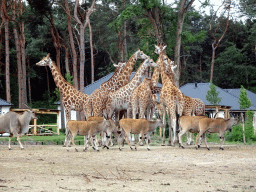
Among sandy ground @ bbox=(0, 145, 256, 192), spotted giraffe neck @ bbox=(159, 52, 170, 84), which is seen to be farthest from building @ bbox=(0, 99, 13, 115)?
sandy ground @ bbox=(0, 145, 256, 192)

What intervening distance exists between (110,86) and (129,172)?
931cm

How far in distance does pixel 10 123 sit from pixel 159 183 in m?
9.24

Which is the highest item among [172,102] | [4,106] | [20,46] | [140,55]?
[20,46]

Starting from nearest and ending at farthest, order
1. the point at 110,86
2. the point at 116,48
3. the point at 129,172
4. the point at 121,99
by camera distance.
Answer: the point at 129,172
the point at 121,99
the point at 110,86
the point at 116,48

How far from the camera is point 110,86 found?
1858cm

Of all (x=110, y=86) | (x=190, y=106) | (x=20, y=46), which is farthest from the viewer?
(x=20, y=46)

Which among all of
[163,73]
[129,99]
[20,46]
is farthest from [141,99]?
[20,46]

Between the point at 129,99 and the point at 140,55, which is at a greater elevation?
the point at 140,55

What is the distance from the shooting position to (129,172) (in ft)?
31.4

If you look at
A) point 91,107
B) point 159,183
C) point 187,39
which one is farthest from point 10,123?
point 187,39

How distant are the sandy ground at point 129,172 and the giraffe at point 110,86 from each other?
4100 mm

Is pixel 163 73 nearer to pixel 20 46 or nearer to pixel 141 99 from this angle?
pixel 141 99

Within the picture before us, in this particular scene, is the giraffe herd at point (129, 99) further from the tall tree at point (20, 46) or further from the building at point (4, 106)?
the tall tree at point (20, 46)

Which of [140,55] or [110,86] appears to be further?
[140,55]
